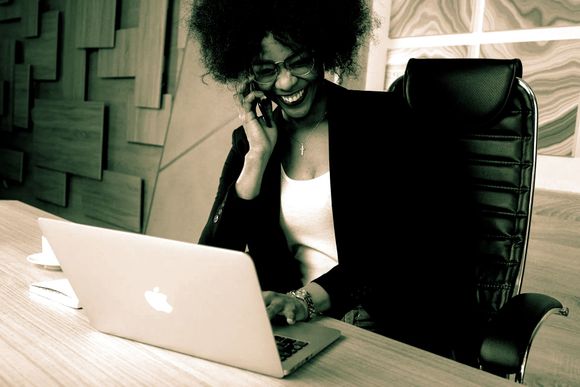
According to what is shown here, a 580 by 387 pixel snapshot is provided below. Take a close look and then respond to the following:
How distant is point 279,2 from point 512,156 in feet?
2.30

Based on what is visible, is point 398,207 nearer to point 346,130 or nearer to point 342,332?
point 346,130

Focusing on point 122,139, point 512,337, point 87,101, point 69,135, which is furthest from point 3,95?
point 512,337

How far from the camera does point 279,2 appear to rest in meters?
1.47

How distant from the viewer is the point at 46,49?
13.8 feet

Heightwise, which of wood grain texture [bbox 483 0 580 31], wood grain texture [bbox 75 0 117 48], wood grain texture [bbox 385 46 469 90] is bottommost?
wood grain texture [bbox 385 46 469 90]

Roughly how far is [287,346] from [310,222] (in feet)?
2.08

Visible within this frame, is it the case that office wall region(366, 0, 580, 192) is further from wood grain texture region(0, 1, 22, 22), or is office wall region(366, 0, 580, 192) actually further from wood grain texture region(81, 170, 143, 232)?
wood grain texture region(0, 1, 22, 22)

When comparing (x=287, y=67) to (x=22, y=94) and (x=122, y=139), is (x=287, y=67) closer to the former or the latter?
(x=122, y=139)

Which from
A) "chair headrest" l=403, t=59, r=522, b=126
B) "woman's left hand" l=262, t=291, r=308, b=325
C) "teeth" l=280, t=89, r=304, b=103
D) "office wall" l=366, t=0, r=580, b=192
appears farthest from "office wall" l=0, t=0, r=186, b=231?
"woman's left hand" l=262, t=291, r=308, b=325

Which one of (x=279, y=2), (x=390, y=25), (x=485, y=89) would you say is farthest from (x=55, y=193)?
(x=485, y=89)

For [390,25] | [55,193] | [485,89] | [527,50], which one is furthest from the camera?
[55,193]

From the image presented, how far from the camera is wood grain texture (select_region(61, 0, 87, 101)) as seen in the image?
3898mm

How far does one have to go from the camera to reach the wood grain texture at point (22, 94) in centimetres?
446

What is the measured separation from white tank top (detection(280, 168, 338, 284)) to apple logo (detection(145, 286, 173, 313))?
2.33 feet
